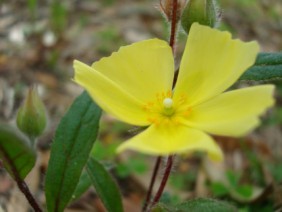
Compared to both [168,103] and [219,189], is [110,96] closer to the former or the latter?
[168,103]

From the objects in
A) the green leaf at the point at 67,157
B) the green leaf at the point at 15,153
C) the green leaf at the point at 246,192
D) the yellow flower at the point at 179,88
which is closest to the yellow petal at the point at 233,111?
the yellow flower at the point at 179,88

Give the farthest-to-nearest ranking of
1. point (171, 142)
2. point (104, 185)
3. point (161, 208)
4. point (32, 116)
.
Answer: point (104, 185) < point (32, 116) < point (161, 208) < point (171, 142)

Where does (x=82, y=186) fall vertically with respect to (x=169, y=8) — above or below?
below

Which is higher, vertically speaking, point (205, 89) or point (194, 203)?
point (205, 89)

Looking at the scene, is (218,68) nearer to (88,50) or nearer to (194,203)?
(194,203)

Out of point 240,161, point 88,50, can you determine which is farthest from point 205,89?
point 88,50

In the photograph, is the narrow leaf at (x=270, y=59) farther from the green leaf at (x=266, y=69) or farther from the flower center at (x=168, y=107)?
the flower center at (x=168, y=107)

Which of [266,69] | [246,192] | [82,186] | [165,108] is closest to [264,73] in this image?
[266,69]
